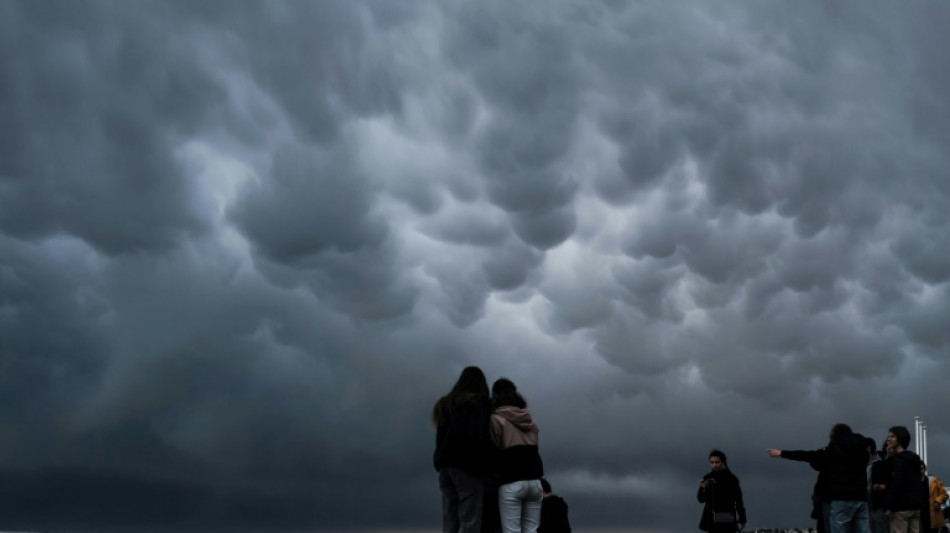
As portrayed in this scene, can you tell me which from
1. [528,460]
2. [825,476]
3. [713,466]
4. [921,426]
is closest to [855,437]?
[825,476]

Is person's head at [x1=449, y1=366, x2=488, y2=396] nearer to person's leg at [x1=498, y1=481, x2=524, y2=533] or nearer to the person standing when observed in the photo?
person's leg at [x1=498, y1=481, x2=524, y2=533]

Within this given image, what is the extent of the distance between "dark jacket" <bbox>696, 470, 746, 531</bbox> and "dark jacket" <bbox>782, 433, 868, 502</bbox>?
176 centimetres

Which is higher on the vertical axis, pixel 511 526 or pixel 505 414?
pixel 505 414

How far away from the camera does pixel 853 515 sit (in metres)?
18.1

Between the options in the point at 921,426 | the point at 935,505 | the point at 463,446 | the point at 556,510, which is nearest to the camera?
the point at 463,446

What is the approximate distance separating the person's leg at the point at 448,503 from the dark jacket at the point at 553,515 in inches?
152

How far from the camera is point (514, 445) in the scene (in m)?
12.8

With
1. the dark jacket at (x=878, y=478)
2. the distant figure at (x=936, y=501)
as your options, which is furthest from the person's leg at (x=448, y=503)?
the distant figure at (x=936, y=501)

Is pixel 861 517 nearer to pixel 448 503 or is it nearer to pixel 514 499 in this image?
pixel 514 499

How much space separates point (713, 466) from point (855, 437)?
2.79 meters

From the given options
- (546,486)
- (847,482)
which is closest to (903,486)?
(847,482)

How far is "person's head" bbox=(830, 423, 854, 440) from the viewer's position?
1847 centimetres

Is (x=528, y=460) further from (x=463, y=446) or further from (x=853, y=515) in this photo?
(x=853, y=515)

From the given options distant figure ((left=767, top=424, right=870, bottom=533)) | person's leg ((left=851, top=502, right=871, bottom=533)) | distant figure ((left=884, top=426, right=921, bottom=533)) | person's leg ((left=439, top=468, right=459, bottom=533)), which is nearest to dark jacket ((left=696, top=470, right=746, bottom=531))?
distant figure ((left=767, top=424, right=870, bottom=533))
